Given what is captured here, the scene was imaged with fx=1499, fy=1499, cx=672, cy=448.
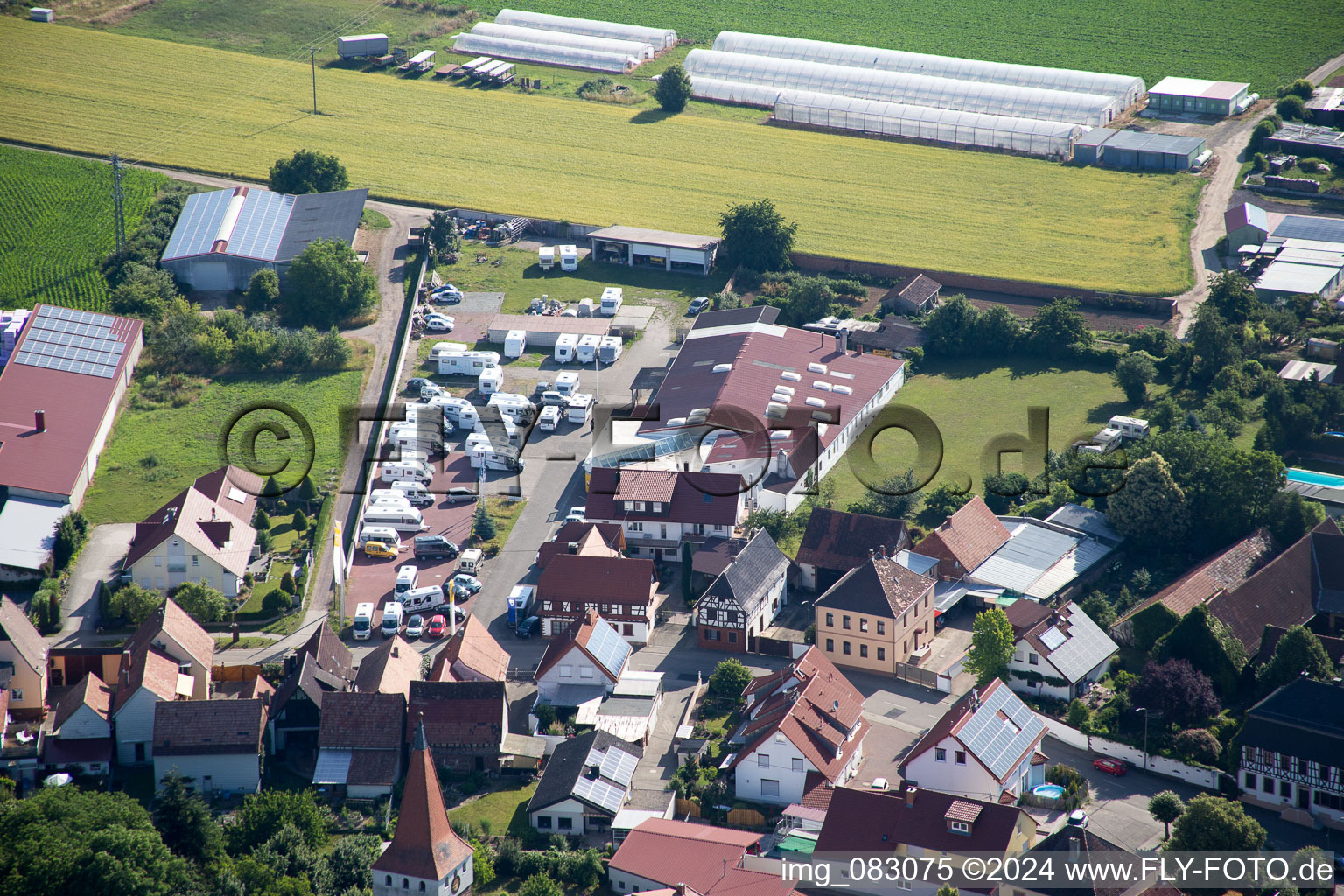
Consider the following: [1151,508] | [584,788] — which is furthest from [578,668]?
[1151,508]

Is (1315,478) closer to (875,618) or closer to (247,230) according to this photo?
(875,618)

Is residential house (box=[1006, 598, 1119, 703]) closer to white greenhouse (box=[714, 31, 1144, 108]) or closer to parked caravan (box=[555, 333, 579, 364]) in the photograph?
parked caravan (box=[555, 333, 579, 364])

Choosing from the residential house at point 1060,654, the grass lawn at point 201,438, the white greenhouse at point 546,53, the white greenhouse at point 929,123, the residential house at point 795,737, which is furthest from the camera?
the white greenhouse at point 546,53

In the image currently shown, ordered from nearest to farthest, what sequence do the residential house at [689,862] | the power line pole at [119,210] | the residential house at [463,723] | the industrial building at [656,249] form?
the residential house at [689,862]
the residential house at [463,723]
the power line pole at [119,210]
the industrial building at [656,249]

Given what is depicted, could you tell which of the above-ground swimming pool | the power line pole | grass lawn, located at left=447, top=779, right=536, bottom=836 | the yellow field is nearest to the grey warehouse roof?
the power line pole

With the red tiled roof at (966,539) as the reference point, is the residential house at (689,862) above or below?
below

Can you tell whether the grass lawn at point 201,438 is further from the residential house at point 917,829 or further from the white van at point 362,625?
the residential house at point 917,829

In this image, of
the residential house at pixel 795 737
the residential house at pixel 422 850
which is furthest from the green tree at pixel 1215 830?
the residential house at pixel 422 850
